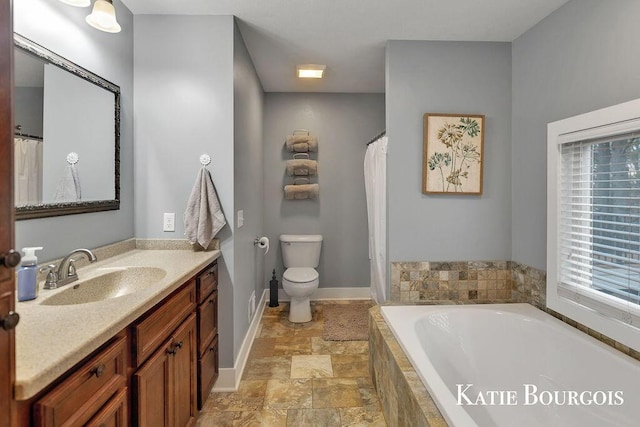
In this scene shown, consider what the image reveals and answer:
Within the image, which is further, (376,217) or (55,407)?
(376,217)

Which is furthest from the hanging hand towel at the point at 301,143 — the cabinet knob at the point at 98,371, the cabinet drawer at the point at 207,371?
the cabinet knob at the point at 98,371

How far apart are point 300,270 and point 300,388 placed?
128 centimetres

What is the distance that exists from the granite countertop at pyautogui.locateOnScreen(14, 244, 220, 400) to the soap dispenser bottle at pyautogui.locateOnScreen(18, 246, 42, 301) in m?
0.03

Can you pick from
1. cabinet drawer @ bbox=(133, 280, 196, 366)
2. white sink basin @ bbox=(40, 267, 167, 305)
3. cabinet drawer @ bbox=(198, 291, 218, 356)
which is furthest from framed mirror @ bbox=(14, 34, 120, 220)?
cabinet drawer @ bbox=(198, 291, 218, 356)

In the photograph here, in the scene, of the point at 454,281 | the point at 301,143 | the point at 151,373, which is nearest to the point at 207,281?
the point at 151,373

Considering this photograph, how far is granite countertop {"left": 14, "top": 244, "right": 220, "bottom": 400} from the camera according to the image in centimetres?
74

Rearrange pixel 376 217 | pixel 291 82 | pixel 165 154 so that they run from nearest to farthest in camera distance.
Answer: pixel 165 154 < pixel 376 217 < pixel 291 82

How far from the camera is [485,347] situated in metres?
1.96

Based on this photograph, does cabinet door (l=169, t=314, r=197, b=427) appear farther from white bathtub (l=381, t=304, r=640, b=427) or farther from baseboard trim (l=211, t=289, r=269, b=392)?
white bathtub (l=381, t=304, r=640, b=427)

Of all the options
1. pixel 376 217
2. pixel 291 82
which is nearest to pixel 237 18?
pixel 291 82

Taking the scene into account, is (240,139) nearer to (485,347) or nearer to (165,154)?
(165,154)

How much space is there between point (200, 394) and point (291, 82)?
112 inches

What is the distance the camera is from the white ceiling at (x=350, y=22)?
77.7 inches

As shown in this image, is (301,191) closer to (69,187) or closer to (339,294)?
(339,294)
